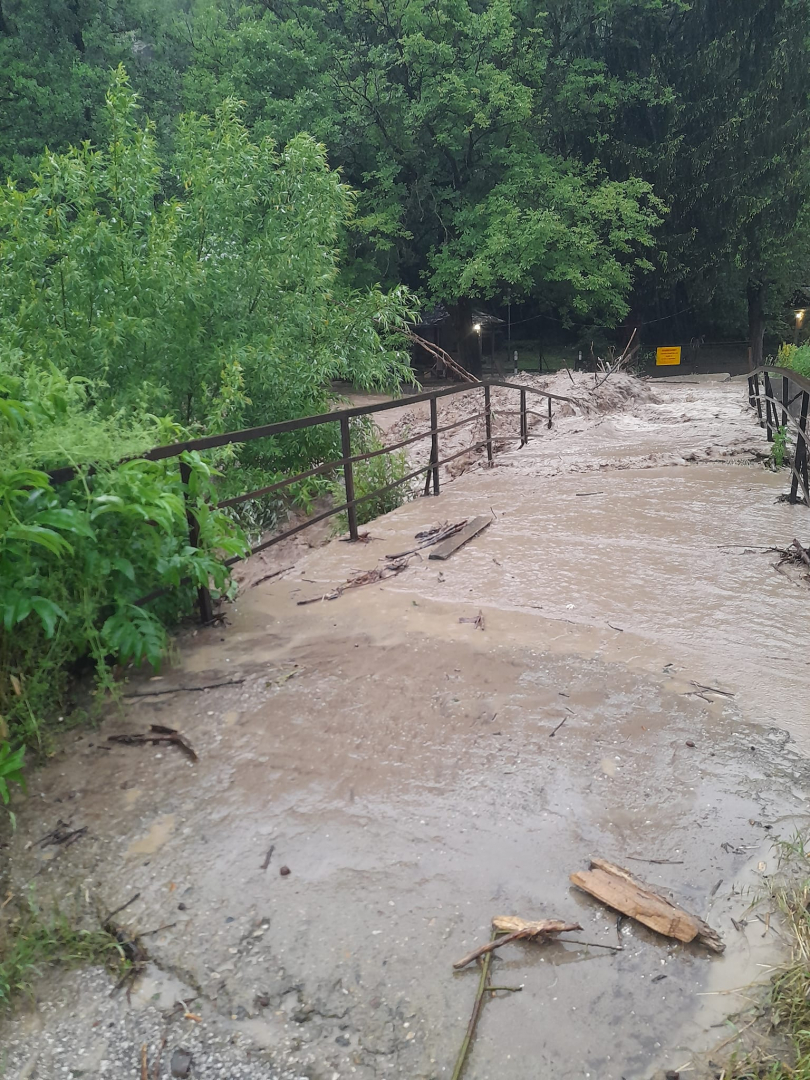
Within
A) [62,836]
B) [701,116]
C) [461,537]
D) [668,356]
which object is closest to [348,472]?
[461,537]

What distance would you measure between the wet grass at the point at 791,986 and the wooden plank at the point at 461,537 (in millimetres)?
3365

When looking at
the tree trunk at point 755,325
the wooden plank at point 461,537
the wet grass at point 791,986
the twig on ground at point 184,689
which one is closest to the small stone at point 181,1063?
the wet grass at point 791,986

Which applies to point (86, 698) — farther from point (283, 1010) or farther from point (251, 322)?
point (251, 322)

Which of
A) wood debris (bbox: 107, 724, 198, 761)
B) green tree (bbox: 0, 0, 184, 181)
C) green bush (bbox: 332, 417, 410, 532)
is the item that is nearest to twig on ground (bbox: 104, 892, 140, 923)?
wood debris (bbox: 107, 724, 198, 761)

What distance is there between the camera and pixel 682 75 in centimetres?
2641

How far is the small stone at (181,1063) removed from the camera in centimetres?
194

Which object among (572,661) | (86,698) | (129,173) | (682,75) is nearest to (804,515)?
(572,661)

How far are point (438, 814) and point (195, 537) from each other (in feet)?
6.92

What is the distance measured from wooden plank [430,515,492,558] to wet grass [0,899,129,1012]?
3.64m

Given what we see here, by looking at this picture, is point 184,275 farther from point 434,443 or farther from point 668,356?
point 668,356

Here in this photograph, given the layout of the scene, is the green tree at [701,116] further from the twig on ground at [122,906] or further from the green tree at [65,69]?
the twig on ground at [122,906]

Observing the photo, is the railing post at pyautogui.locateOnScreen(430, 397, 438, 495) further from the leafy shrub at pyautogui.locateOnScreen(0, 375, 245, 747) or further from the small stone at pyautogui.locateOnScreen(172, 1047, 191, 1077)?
the small stone at pyautogui.locateOnScreen(172, 1047, 191, 1077)

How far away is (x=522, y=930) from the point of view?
7.36 feet

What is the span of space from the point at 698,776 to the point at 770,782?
255 mm
